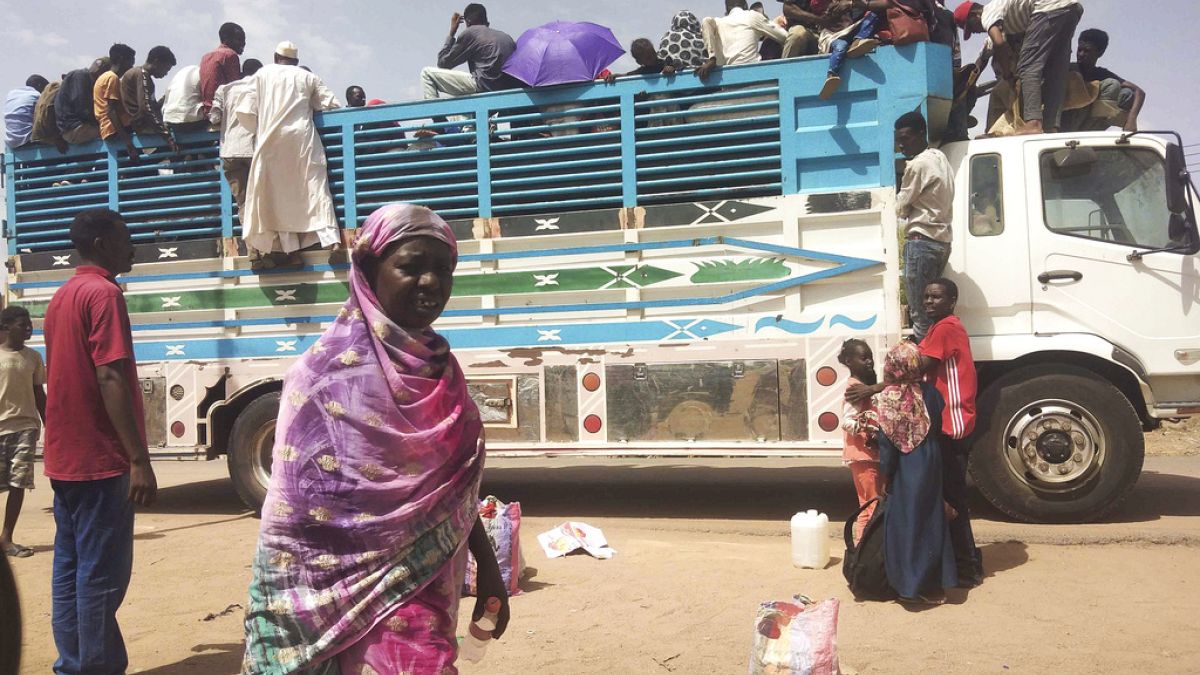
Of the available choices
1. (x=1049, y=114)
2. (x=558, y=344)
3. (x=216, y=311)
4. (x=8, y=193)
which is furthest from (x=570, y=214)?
(x=8, y=193)

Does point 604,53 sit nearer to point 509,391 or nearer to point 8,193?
point 509,391

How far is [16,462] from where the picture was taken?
5848 millimetres

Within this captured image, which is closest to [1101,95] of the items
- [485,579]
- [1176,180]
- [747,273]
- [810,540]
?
[1176,180]

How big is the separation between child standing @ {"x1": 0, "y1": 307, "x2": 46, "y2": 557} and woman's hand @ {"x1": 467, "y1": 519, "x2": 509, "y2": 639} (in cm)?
472

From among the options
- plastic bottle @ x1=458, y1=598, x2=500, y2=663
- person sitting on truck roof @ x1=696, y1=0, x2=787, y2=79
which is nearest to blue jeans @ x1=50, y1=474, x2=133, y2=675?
plastic bottle @ x1=458, y1=598, x2=500, y2=663

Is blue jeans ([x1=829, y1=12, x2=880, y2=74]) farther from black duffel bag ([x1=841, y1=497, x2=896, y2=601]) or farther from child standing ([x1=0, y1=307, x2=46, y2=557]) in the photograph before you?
child standing ([x1=0, y1=307, x2=46, y2=557])

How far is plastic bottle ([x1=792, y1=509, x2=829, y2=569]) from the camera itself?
4.82 meters

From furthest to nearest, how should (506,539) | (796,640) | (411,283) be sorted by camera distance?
(506,539), (796,640), (411,283)

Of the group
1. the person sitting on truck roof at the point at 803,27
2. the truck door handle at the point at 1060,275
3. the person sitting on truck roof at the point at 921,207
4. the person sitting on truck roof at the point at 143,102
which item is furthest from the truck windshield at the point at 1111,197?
the person sitting on truck roof at the point at 143,102

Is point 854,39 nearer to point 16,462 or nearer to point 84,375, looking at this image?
A: point 84,375

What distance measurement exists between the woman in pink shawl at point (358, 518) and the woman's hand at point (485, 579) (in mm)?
200

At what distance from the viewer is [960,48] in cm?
658

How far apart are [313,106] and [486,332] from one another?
212cm

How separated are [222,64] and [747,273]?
4236mm
